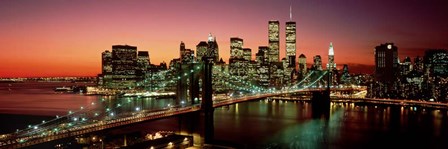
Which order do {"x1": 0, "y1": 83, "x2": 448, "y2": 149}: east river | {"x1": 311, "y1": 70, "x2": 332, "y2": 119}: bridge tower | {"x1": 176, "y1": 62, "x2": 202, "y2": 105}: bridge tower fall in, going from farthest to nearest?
1. {"x1": 311, "y1": 70, "x2": 332, "y2": 119}: bridge tower
2. {"x1": 0, "y1": 83, "x2": 448, "y2": 149}: east river
3. {"x1": 176, "y1": 62, "x2": 202, "y2": 105}: bridge tower

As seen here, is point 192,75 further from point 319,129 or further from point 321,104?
point 321,104

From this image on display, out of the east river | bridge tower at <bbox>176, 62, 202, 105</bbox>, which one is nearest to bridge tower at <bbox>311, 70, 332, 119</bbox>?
the east river

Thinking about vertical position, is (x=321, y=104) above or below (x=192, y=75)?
below

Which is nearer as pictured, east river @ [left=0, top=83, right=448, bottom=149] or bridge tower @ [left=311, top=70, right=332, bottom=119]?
east river @ [left=0, top=83, right=448, bottom=149]

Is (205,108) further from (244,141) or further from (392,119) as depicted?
(392,119)

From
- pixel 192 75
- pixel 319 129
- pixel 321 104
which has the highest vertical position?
pixel 192 75

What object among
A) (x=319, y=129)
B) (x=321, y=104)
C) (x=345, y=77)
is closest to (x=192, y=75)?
(x=319, y=129)

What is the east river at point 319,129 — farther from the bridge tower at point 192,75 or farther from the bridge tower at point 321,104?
the bridge tower at point 192,75

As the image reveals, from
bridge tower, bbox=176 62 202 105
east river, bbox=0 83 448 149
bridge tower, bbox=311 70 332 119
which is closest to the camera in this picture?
bridge tower, bbox=176 62 202 105

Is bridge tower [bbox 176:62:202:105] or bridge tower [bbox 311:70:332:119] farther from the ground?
bridge tower [bbox 176:62:202:105]

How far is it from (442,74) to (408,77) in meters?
7.47

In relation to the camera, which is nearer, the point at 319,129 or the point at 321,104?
the point at 319,129

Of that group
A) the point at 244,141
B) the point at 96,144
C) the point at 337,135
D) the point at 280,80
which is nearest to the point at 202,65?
the point at 244,141

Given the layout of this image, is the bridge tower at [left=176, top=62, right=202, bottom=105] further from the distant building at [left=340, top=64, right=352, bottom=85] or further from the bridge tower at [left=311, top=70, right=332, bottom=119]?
the distant building at [left=340, top=64, right=352, bottom=85]
